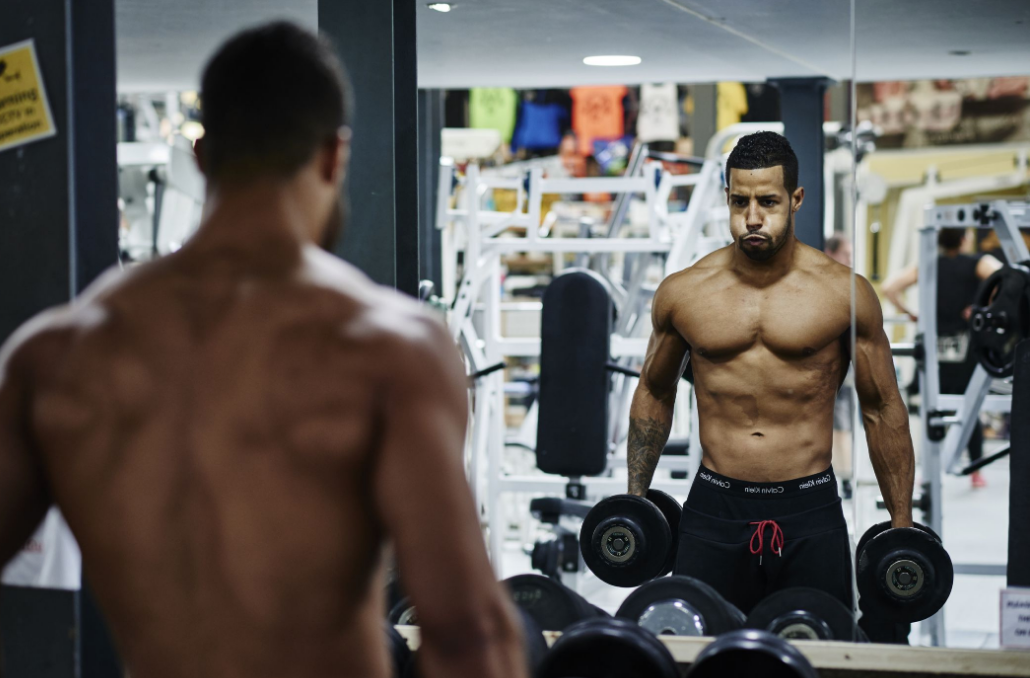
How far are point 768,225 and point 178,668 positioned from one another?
6.77ft

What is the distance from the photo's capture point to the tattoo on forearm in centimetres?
297

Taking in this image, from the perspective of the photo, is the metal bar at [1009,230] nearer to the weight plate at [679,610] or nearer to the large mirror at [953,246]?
the large mirror at [953,246]

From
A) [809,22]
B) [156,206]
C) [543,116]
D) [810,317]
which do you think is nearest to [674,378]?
[810,317]

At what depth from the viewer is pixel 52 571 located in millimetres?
2016

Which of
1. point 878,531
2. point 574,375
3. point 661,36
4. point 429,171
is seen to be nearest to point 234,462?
point 878,531

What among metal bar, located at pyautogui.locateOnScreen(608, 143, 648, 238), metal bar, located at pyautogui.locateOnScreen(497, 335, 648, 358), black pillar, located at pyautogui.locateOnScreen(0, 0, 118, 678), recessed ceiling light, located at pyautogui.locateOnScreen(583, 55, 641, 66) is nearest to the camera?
black pillar, located at pyautogui.locateOnScreen(0, 0, 118, 678)

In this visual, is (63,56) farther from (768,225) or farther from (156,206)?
(156,206)

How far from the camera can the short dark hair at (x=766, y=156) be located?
2.81 meters

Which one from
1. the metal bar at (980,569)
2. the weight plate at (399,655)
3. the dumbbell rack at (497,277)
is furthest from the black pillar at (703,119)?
the weight plate at (399,655)

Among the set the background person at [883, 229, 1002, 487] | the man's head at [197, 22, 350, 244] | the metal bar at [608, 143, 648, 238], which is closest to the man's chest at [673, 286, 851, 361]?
the man's head at [197, 22, 350, 244]

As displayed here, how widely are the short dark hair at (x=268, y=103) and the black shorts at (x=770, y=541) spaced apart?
2001mm

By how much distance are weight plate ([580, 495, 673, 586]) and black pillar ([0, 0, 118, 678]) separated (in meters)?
1.18

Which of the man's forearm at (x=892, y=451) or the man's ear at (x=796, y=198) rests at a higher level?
the man's ear at (x=796, y=198)

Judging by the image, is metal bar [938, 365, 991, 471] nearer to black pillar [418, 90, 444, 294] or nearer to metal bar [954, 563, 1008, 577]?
metal bar [954, 563, 1008, 577]
